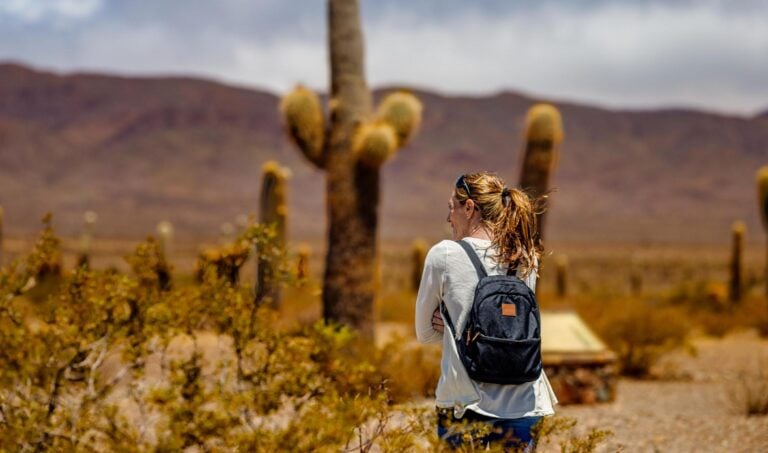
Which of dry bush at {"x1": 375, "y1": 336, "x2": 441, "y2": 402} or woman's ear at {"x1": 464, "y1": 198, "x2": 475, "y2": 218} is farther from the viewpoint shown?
dry bush at {"x1": 375, "y1": 336, "x2": 441, "y2": 402}

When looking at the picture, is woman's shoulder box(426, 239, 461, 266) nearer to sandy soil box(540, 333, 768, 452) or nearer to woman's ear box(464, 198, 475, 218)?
woman's ear box(464, 198, 475, 218)

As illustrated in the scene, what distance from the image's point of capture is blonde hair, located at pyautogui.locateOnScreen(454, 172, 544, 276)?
3.43 metres

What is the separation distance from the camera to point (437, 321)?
3.47 metres

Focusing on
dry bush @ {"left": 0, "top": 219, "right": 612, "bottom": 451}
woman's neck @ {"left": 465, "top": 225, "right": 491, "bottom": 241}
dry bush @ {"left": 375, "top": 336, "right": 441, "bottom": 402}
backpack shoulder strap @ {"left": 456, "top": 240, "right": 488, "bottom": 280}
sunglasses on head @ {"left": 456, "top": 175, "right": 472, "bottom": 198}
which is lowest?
dry bush @ {"left": 375, "top": 336, "right": 441, "bottom": 402}

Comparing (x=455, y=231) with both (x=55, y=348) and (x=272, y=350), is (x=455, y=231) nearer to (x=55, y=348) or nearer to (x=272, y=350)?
(x=272, y=350)

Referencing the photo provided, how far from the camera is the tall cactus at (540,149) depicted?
12.7m

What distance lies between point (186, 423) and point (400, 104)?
26.2 feet

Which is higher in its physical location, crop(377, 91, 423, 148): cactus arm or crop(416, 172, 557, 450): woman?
crop(377, 91, 423, 148): cactus arm

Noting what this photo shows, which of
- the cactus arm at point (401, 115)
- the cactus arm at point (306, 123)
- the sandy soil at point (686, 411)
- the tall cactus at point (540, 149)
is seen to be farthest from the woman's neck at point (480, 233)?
the tall cactus at point (540, 149)

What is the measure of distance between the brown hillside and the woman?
260ft

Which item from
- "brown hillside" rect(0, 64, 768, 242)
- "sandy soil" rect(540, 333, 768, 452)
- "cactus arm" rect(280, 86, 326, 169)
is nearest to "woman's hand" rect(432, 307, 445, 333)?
"sandy soil" rect(540, 333, 768, 452)

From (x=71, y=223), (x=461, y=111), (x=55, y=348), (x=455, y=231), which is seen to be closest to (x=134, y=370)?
(x=55, y=348)

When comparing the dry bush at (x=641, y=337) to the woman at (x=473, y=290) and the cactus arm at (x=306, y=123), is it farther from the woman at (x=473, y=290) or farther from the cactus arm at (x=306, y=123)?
the woman at (x=473, y=290)

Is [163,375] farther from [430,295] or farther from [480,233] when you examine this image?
[480,233]
